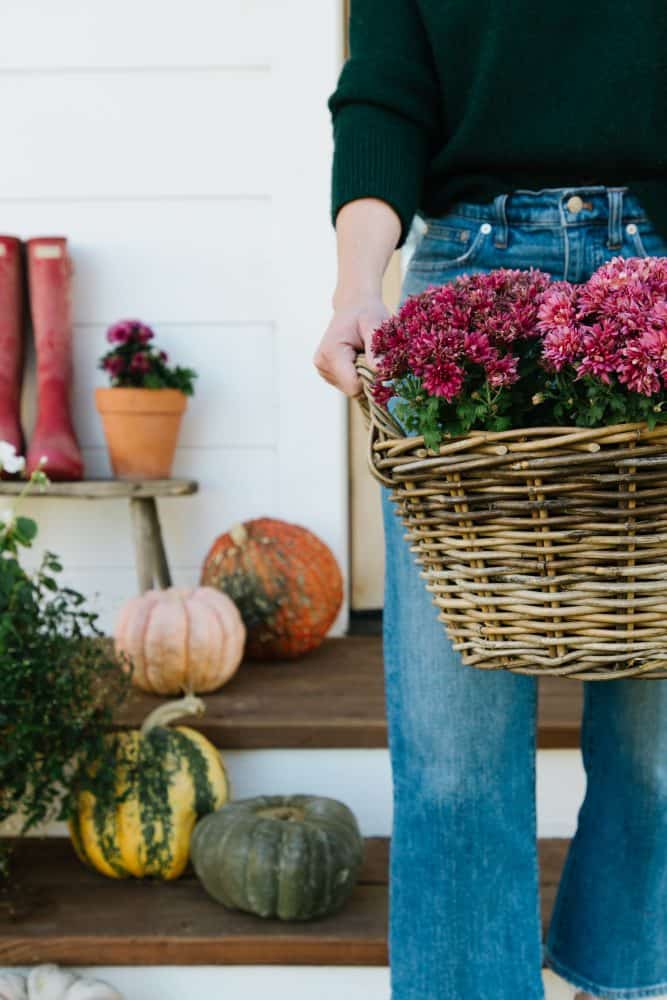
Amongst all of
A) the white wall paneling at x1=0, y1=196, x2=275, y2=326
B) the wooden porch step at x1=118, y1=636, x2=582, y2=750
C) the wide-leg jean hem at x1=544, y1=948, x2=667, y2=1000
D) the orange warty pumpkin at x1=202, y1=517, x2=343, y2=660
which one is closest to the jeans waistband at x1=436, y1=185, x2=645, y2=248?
the wide-leg jean hem at x1=544, y1=948, x2=667, y2=1000

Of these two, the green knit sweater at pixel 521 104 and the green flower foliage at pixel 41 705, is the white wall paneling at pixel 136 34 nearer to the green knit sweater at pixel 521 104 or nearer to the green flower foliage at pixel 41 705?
the green flower foliage at pixel 41 705

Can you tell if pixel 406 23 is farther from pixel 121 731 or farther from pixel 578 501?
pixel 121 731

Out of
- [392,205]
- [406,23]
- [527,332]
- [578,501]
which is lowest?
[578,501]

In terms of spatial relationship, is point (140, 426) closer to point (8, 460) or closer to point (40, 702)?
point (8, 460)

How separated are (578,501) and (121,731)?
1.32 m

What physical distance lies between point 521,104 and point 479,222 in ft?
0.40

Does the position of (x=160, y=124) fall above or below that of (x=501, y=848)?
above

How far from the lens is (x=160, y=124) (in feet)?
8.49

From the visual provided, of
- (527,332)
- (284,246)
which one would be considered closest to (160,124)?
(284,246)

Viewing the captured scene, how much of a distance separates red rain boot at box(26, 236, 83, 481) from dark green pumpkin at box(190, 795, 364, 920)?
0.97 m

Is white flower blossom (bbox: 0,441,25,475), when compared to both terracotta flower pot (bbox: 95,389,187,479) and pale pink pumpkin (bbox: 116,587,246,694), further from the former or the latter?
terracotta flower pot (bbox: 95,389,187,479)

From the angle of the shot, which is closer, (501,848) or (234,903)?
(501,848)

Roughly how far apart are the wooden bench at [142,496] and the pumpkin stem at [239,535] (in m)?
0.12

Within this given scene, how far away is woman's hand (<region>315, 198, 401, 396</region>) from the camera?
1058 millimetres
